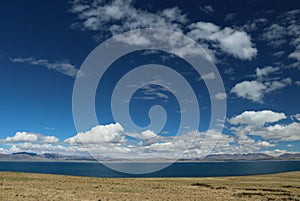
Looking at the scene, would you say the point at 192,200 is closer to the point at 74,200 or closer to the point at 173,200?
the point at 173,200

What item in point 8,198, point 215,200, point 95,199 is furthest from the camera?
point 215,200

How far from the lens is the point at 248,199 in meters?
41.4

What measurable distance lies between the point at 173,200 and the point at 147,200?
367 cm

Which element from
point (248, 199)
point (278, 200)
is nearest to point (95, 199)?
point (248, 199)

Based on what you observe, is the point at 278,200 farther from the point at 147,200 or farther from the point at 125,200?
the point at 125,200

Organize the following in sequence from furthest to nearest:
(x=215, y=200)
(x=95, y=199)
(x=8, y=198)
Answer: (x=215, y=200), (x=95, y=199), (x=8, y=198)

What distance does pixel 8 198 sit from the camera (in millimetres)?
34812

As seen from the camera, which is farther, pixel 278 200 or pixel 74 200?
pixel 278 200

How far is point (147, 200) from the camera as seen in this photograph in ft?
124

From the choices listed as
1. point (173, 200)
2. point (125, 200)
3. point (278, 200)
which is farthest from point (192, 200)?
point (278, 200)

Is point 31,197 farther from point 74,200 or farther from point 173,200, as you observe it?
point 173,200

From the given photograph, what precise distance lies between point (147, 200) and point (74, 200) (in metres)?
9.14

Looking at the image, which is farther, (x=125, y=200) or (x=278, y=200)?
(x=278, y=200)

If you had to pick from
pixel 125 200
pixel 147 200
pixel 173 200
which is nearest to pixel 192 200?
pixel 173 200
